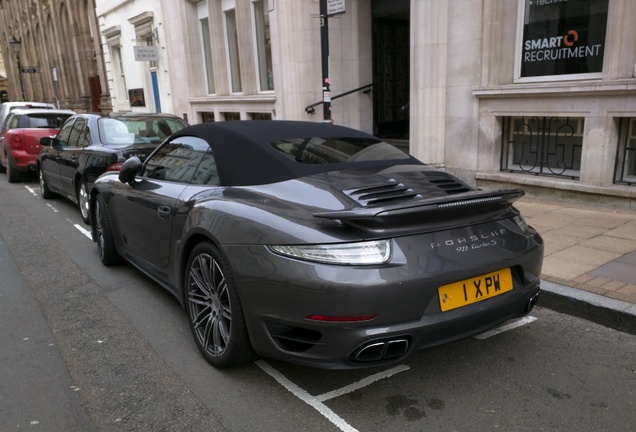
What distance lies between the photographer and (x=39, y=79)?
44.1m

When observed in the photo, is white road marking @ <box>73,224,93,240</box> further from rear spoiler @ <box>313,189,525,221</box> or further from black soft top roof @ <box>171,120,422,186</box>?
rear spoiler @ <box>313,189,525,221</box>

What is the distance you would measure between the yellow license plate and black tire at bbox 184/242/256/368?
1168mm

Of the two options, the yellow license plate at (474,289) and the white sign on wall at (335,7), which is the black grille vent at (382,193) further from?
the white sign on wall at (335,7)

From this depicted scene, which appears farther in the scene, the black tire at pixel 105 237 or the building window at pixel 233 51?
the building window at pixel 233 51

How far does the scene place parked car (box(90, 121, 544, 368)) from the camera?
2559mm

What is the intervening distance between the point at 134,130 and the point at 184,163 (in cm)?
416

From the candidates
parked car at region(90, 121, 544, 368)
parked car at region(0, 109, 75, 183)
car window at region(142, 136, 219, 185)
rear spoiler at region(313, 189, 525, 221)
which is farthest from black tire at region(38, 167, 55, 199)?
rear spoiler at region(313, 189, 525, 221)

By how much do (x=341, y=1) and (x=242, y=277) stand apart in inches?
221

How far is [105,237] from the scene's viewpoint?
208 inches

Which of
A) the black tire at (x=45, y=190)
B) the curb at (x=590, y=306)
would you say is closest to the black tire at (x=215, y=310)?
the curb at (x=590, y=306)

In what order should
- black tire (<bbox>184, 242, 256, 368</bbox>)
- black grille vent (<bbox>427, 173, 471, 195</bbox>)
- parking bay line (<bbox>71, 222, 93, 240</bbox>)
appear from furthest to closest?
1. parking bay line (<bbox>71, 222, 93, 240</bbox>)
2. black grille vent (<bbox>427, 173, 471, 195</bbox>)
3. black tire (<bbox>184, 242, 256, 368</bbox>)

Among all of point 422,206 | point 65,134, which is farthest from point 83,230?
point 422,206

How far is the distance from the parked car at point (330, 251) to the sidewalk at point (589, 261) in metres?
1.07

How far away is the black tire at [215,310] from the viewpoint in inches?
119
